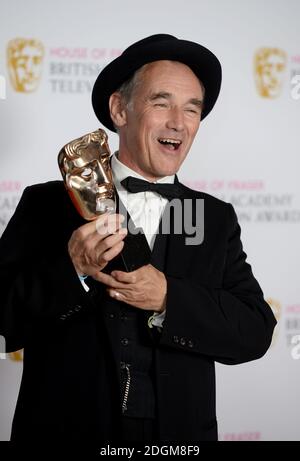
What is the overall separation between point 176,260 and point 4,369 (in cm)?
146

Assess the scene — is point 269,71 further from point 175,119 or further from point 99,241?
point 99,241

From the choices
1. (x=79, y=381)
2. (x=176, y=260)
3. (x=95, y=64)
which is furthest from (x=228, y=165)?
(x=79, y=381)

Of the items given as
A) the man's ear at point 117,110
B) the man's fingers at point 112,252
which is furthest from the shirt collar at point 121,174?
the man's fingers at point 112,252

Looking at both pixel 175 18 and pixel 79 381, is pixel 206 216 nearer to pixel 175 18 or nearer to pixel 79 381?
pixel 79 381

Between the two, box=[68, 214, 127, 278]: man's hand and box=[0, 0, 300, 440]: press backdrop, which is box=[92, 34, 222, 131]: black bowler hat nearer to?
box=[68, 214, 127, 278]: man's hand

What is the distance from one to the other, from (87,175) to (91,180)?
16 millimetres

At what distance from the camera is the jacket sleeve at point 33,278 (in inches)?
67.1

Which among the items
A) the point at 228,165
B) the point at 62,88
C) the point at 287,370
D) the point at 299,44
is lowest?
the point at 287,370

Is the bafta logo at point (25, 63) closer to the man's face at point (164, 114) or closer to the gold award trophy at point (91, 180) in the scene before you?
the man's face at point (164, 114)

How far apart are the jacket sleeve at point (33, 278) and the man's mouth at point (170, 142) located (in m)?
0.39

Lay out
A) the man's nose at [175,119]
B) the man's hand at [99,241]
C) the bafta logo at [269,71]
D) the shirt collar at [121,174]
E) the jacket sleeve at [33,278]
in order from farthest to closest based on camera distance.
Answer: the bafta logo at [269,71], the shirt collar at [121,174], the man's nose at [175,119], the jacket sleeve at [33,278], the man's hand at [99,241]

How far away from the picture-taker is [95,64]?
2926 mm

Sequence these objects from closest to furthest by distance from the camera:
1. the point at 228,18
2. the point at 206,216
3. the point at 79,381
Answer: the point at 79,381 → the point at 206,216 → the point at 228,18

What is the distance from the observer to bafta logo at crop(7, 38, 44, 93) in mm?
2865
